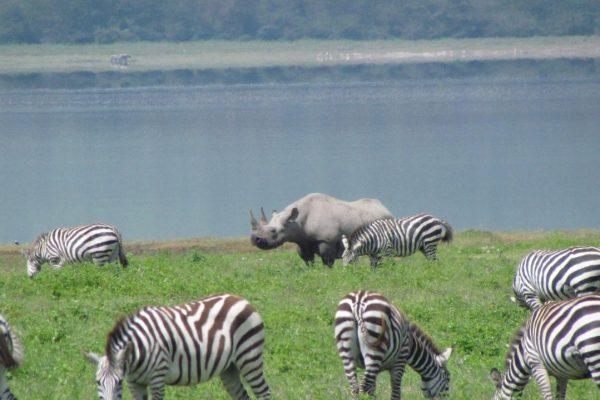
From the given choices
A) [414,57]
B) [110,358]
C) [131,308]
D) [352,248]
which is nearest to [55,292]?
[131,308]

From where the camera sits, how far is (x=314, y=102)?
390 ft

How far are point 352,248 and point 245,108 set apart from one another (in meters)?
92.2

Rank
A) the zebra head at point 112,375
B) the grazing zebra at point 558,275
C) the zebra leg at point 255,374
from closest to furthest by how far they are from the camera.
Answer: the zebra head at point 112,375, the zebra leg at point 255,374, the grazing zebra at point 558,275

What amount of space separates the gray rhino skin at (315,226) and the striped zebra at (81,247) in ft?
12.5

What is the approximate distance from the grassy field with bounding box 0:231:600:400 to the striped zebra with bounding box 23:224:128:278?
66 centimetres

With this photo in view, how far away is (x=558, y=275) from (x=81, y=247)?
865 centimetres

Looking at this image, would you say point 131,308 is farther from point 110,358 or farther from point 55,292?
point 110,358

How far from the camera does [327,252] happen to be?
23219mm

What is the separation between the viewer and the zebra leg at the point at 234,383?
1094 cm

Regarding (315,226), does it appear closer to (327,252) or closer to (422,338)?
(327,252)

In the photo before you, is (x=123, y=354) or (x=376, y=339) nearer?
(x=123, y=354)

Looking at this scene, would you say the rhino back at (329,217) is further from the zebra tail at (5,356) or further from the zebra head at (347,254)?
the zebra tail at (5,356)

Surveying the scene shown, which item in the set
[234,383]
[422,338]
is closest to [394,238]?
[422,338]

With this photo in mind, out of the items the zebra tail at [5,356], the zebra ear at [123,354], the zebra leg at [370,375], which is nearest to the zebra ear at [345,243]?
the zebra leg at [370,375]
